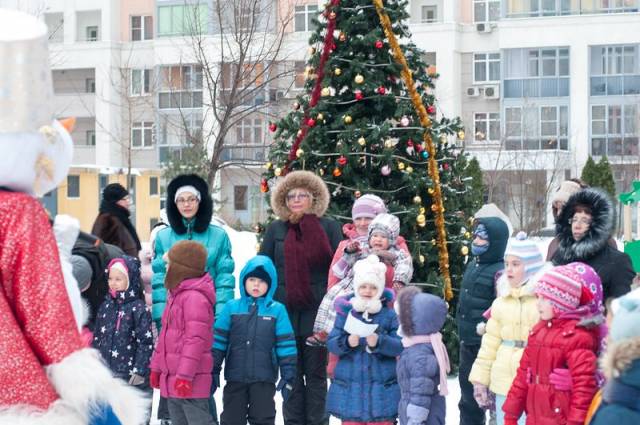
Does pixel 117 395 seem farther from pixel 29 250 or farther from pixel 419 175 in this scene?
pixel 419 175

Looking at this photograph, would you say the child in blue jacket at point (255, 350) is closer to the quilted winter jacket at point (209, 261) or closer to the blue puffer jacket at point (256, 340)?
the blue puffer jacket at point (256, 340)

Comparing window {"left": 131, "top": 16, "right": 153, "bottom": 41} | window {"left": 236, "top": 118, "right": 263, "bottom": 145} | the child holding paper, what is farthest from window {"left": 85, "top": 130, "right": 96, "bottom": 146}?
the child holding paper

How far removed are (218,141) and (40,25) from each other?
13549 millimetres

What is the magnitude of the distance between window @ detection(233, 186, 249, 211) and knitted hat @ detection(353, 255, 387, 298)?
42526 millimetres

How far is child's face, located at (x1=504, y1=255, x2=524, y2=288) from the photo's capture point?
847 cm

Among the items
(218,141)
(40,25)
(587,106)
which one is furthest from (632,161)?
(40,25)

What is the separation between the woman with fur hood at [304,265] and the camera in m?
9.46

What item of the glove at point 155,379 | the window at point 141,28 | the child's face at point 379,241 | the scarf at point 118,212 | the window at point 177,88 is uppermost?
the window at point 141,28

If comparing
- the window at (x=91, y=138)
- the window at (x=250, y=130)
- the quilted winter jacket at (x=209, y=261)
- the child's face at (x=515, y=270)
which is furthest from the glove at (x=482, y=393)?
the window at (x=91, y=138)

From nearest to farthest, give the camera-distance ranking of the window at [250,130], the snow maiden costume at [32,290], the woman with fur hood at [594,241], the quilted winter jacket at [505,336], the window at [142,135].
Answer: the snow maiden costume at [32,290]
the quilted winter jacket at [505,336]
the woman with fur hood at [594,241]
the window at [250,130]
the window at [142,135]

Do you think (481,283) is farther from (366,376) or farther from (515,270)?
(366,376)

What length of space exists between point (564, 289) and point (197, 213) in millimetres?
→ 3649

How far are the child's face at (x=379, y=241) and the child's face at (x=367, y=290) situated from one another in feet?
2.60

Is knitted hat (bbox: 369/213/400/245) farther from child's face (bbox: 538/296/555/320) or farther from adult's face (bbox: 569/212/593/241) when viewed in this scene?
child's face (bbox: 538/296/555/320)
